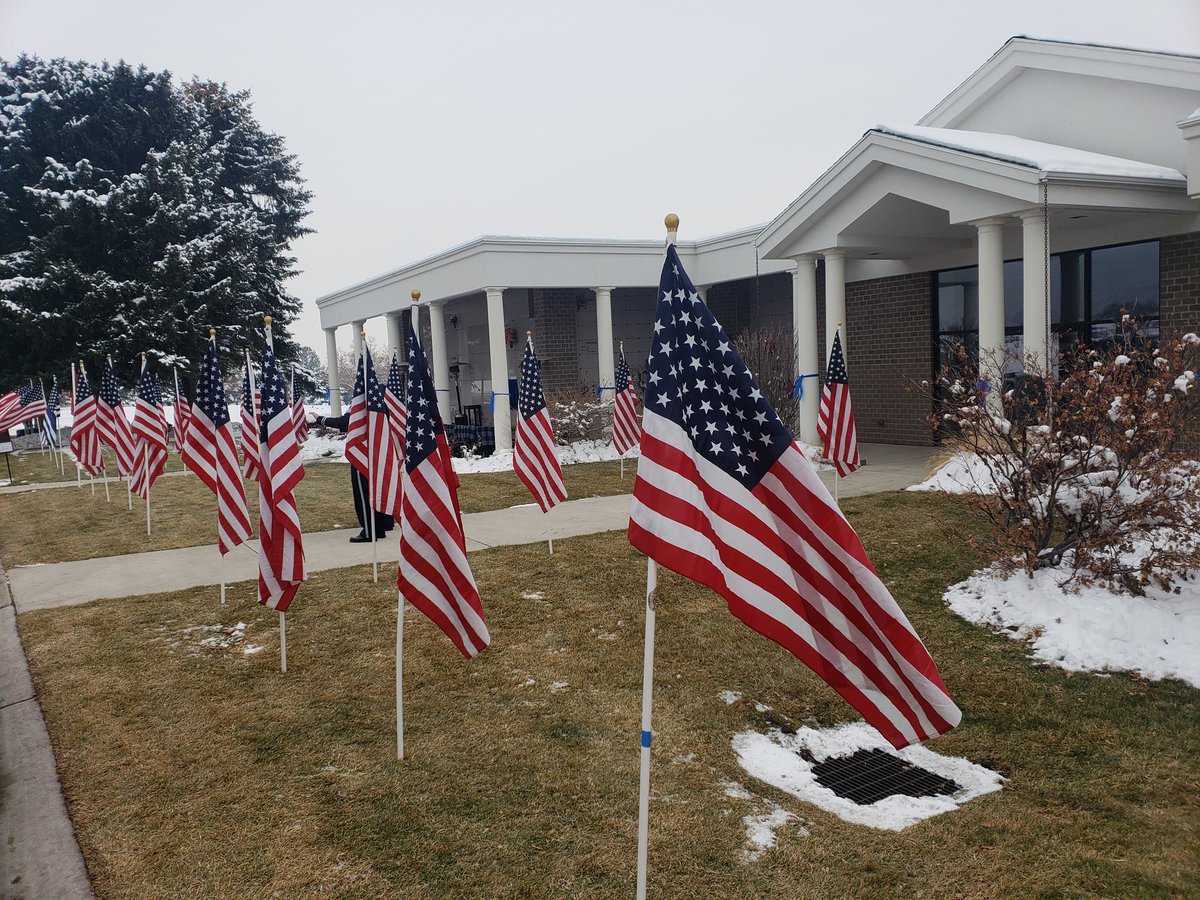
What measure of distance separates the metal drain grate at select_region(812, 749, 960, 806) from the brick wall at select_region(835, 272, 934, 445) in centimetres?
1463

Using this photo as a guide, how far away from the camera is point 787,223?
56.0 ft

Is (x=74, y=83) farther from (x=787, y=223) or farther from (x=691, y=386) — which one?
(x=691, y=386)

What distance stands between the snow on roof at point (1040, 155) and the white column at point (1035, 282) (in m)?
0.81

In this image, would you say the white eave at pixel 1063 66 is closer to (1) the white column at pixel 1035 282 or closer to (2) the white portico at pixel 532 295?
(1) the white column at pixel 1035 282

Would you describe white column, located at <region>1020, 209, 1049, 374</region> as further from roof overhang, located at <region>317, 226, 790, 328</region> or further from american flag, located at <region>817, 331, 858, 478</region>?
roof overhang, located at <region>317, 226, 790, 328</region>

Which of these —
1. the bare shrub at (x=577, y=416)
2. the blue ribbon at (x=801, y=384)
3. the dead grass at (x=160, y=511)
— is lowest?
the dead grass at (x=160, y=511)

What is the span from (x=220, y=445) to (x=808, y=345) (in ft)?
41.7

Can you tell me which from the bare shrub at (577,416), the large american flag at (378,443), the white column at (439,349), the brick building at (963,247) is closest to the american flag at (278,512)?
the large american flag at (378,443)

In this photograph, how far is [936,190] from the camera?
46.8 ft

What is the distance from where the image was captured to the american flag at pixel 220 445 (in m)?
7.43

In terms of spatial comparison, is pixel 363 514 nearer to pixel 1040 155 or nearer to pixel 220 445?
pixel 220 445

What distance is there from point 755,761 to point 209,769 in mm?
3225

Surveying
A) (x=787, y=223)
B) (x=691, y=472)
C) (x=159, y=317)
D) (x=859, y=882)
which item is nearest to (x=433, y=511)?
(x=691, y=472)

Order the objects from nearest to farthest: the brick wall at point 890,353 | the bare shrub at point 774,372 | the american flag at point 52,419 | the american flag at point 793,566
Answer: the american flag at point 793,566 < the bare shrub at point 774,372 < the brick wall at point 890,353 < the american flag at point 52,419
